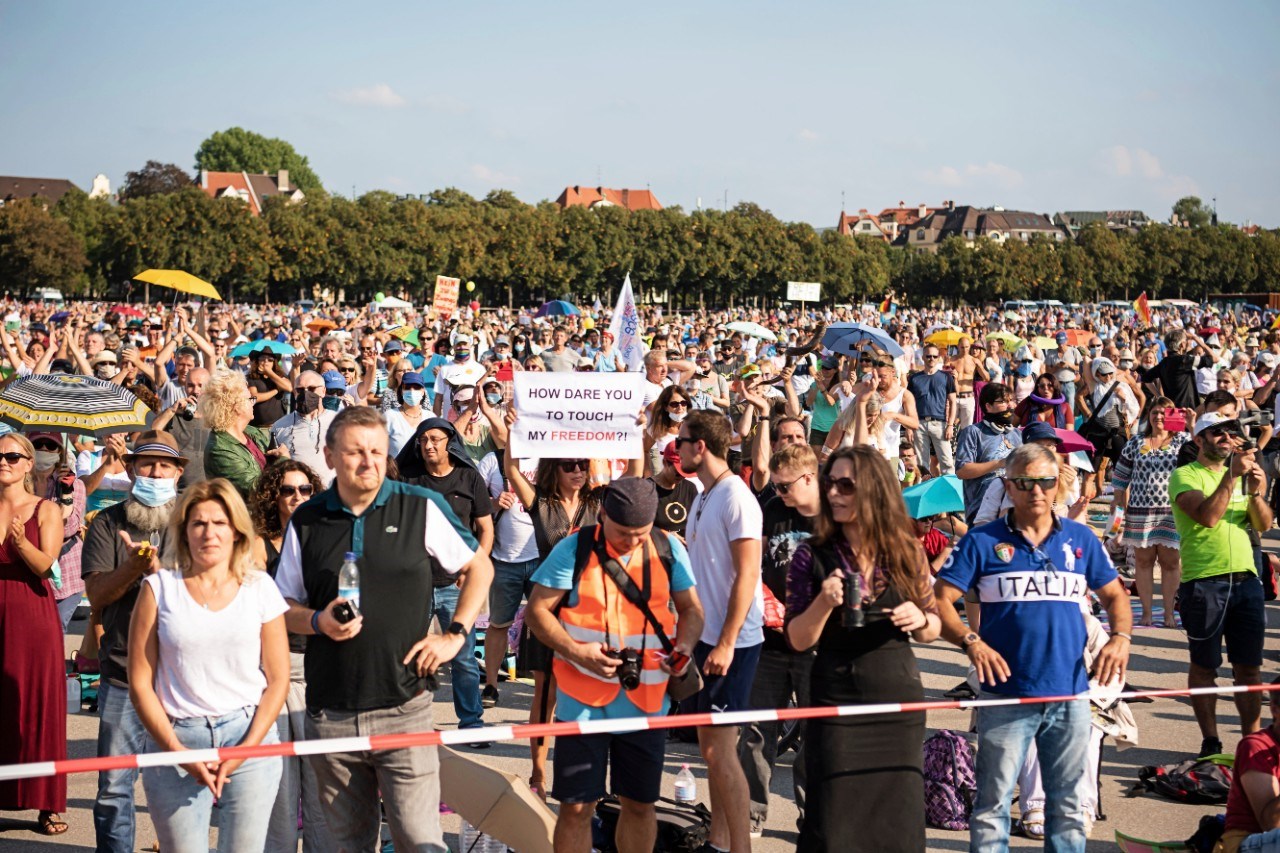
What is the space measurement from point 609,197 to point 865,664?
150 meters

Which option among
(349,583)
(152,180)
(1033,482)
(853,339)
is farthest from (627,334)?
(152,180)

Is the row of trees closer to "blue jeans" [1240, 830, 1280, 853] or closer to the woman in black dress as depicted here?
the woman in black dress

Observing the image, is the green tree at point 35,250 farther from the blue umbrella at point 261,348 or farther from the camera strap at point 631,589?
the camera strap at point 631,589

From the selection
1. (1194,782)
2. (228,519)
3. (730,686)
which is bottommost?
(1194,782)

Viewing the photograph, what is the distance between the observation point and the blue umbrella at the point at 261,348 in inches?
506

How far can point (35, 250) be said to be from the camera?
78500 millimetres

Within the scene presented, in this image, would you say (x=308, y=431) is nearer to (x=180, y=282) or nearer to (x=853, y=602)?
(x=853, y=602)

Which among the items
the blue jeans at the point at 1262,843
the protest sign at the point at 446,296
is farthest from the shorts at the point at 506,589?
the protest sign at the point at 446,296

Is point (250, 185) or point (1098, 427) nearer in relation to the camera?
point (1098, 427)

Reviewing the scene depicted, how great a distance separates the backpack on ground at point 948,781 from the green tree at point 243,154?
145 meters

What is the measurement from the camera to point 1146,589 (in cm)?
991

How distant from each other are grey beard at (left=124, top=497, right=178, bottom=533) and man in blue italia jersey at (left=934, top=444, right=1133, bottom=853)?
3005 millimetres

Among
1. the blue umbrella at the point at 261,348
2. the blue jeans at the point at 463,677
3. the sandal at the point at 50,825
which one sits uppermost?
the blue umbrella at the point at 261,348

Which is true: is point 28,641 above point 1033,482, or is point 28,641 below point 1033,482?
below
